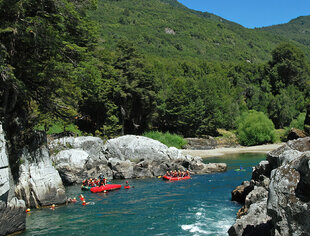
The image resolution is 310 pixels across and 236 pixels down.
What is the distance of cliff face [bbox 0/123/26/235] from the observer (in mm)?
14055

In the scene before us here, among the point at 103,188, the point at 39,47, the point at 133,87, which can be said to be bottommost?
the point at 103,188

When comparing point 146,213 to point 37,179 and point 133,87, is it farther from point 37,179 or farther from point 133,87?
point 133,87

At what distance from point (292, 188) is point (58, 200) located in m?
16.3

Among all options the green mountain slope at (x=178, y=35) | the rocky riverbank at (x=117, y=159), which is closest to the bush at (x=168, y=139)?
the rocky riverbank at (x=117, y=159)

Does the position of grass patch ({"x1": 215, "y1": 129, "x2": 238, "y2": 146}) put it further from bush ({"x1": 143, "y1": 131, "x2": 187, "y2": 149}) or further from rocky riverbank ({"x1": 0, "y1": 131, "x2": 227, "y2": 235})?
rocky riverbank ({"x1": 0, "y1": 131, "x2": 227, "y2": 235})

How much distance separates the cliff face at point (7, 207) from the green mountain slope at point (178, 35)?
336 ft

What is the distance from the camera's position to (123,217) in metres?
17.6

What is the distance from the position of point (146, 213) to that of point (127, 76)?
122ft

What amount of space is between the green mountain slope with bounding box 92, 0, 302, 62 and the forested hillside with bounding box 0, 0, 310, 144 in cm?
65

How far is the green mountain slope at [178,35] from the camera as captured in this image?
136 m

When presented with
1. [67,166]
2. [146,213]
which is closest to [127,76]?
[67,166]

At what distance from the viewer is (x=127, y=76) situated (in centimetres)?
5291

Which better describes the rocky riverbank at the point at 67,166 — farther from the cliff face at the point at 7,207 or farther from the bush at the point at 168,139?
the bush at the point at 168,139

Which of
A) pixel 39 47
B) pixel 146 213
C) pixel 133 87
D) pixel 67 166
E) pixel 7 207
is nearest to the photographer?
pixel 7 207
